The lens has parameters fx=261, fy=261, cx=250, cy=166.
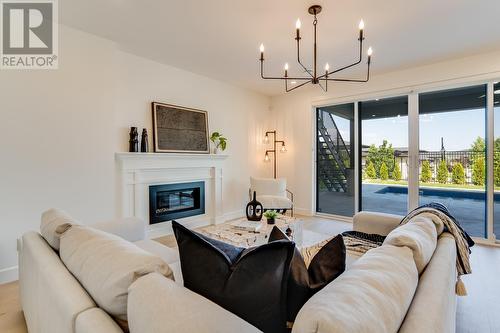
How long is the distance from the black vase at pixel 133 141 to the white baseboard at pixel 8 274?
66.8 inches

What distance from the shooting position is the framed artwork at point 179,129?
385 centimetres

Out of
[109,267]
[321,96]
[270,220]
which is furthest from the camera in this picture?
[321,96]

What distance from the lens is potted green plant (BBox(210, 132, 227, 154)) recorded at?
4.56 metres

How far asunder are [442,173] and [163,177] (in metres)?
4.25

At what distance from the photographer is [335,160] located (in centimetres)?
509

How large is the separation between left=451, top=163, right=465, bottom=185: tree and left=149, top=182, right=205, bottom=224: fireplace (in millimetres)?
3912

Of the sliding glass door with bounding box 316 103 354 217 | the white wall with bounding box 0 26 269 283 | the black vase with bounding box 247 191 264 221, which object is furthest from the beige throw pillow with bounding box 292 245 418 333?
the sliding glass door with bounding box 316 103 354 217

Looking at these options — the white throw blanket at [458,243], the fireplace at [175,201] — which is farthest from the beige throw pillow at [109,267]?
the fireplace at [175,201]

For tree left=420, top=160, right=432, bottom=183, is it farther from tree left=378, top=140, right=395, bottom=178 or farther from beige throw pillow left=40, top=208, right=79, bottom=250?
beige throw pillow left=40, top=208, right=79, bottom=250

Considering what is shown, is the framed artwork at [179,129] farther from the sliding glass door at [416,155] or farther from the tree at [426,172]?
the tree at [426,172]

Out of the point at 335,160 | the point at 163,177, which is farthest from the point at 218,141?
the point at 335,160

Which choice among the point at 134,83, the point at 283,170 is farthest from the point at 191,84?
the point at 283,170

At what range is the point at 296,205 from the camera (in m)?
5.44

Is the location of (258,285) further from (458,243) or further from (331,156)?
(331,156)
